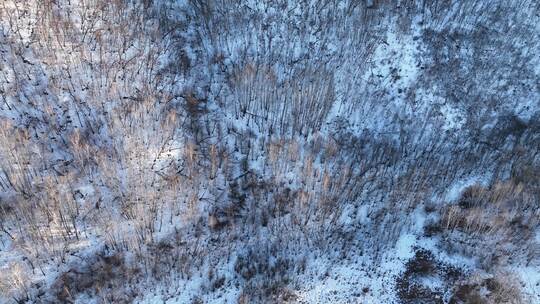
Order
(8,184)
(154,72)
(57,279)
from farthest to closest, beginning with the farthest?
(154,72) → (8,184) → (57,279)

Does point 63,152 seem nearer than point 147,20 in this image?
Yes

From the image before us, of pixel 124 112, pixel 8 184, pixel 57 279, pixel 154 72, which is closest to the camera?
pixel 57 279

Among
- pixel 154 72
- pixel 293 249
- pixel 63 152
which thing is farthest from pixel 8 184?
pixel 293 249

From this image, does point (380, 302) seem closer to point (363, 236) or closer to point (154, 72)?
point (363, 236)

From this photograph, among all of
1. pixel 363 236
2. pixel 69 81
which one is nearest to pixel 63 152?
pixel 69 81

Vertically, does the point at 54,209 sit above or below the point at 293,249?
above

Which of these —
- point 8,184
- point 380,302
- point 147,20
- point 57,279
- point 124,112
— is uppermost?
point 147,20
